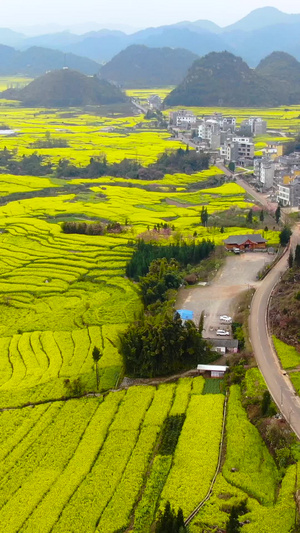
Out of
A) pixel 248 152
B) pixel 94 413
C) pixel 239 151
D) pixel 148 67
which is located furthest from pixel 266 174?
pixel 148 67

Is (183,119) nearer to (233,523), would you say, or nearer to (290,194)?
(290,194)

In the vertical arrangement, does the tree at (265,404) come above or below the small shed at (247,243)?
below

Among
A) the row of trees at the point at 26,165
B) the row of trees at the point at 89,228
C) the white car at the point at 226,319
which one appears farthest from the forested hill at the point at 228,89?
the white car at the point at 226,319

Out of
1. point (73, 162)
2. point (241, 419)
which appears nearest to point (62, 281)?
point (241, 419)

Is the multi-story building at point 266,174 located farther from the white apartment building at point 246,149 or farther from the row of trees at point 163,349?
the row of trees at point 163,349

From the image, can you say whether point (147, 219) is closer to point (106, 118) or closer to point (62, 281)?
point (62, 281)
